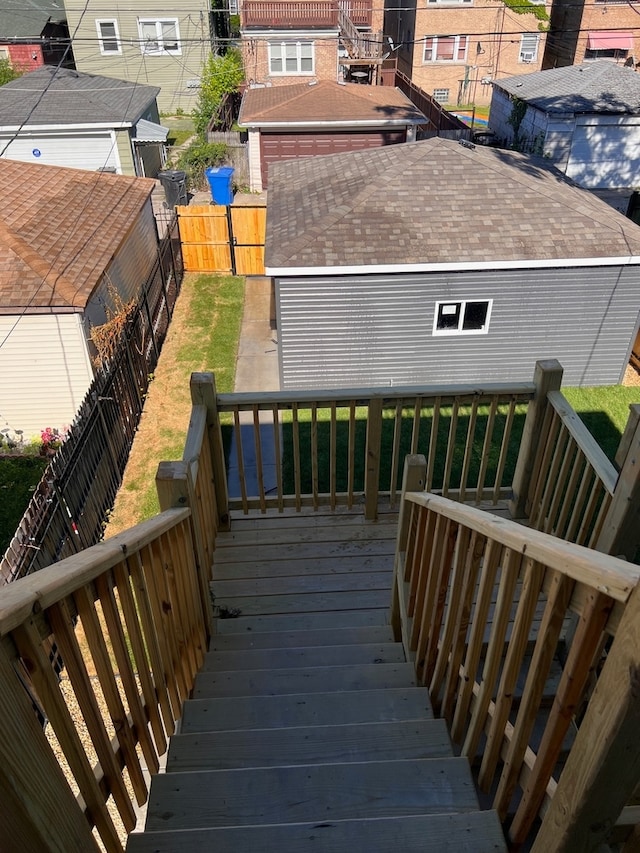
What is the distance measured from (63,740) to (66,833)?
0.61 feet

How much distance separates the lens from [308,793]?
2082mm

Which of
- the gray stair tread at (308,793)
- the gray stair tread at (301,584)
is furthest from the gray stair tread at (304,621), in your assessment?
the gray stair tread at (308,793)

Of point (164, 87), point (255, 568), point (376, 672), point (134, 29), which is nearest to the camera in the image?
point (376, 672)

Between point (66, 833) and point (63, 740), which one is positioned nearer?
point (66, 833)

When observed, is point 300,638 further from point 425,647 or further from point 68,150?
point 68,150

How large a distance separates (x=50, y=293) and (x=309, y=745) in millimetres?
7686

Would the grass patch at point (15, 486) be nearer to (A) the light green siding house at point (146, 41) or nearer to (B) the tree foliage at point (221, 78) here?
(B) the tree foliage at point (221, 78)

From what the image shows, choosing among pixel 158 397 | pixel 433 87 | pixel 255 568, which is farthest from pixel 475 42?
pixel 255 568

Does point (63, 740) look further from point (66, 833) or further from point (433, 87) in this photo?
point (433, 87)

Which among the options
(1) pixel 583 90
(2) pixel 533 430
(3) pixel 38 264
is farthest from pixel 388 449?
(1) pixel 583 90

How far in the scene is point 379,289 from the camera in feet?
30.7

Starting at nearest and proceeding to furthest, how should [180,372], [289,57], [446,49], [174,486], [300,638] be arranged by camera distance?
[174,486] → [300,638] → [180,372] → [289,57] → [446,49]

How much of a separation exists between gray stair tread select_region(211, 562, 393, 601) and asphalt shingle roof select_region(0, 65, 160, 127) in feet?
53.3

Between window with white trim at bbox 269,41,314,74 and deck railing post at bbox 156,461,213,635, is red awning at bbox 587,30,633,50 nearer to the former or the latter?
window with white trim at bbox 269,41,314,74
